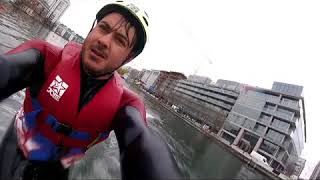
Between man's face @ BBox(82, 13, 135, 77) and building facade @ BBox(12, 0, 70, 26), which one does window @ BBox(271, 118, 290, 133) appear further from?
building facade @ BBox(12, 0, 70, 26)

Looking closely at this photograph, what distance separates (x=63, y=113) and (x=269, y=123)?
70.0 m

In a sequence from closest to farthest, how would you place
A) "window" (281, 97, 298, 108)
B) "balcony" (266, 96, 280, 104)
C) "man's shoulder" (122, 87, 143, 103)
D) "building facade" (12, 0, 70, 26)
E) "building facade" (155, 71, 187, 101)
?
"man's shoulder" (122, 87, 143, 103)
"window" (281, 97, 298, 108)
"balcony" (266, 96, 280, 104)
"building facade" (12, 0, 70, 26)
"building facade" (155, 71, 187, 101)

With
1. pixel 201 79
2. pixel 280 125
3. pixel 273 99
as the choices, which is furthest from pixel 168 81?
pixel 280 125

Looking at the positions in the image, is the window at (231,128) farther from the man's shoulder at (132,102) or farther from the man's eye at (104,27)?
the man's eye at (104,27)

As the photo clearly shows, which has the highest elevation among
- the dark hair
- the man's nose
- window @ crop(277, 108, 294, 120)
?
window @ crop(277, 108, 294, 120)

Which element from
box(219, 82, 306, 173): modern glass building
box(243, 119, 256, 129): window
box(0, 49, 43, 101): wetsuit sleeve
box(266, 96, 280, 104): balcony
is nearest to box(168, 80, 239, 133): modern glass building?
box(219, 82, 306, 173): modern glass building

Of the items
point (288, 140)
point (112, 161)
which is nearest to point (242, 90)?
point (288, 140)

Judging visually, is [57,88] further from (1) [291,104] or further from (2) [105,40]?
(1) [291,104]

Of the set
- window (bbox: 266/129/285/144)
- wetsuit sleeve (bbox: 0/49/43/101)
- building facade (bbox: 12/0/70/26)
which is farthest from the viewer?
building facade (bbox: 12/0/70/26)

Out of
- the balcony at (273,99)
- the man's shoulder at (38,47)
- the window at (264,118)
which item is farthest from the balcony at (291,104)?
the man's shoulder at (38,47)

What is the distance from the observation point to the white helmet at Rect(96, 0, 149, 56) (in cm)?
196

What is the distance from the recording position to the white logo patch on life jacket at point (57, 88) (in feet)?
6.23

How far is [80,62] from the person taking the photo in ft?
6.58

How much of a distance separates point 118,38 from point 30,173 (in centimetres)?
135
